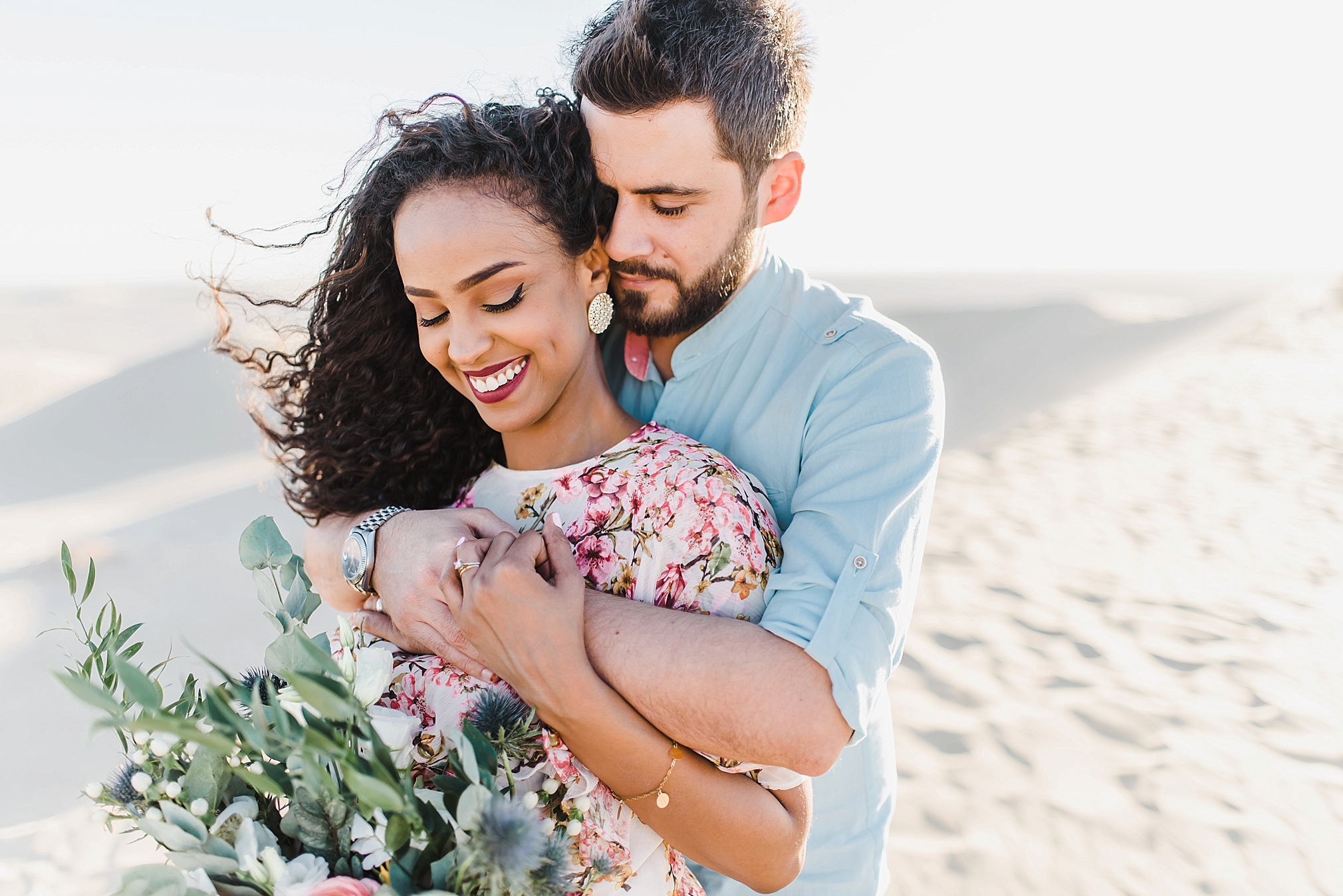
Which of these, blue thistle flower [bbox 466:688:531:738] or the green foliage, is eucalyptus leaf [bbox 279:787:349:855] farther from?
blue thistle flower [bbox 466:688:531:738]

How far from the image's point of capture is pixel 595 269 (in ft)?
6.79

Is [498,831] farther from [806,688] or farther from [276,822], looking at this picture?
[806,688]

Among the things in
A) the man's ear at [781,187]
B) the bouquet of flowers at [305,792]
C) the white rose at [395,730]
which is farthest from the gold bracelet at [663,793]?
the man's ear at [781,187]

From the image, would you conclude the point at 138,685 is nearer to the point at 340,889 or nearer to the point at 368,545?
the point at 340,889

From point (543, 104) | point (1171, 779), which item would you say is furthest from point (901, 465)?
point (1171, 779)

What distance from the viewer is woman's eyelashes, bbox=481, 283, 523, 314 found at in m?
1.81

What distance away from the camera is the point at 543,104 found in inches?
81.5

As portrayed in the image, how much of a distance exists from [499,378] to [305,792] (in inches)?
38.7

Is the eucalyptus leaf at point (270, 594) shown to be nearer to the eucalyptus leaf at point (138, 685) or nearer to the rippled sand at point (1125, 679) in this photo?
the eucalyptus leaf at point (138, 685)

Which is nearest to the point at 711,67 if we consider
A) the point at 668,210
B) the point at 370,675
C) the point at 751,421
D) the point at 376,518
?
the point at 668,210

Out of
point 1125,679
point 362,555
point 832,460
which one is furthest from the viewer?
point 1125,679

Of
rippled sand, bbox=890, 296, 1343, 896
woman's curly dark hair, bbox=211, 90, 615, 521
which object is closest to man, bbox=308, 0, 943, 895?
woman's curly dark hair, bbox=211, 90, 615, 521

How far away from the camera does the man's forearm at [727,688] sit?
1.41 metres

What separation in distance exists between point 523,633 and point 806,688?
0.50 meters
